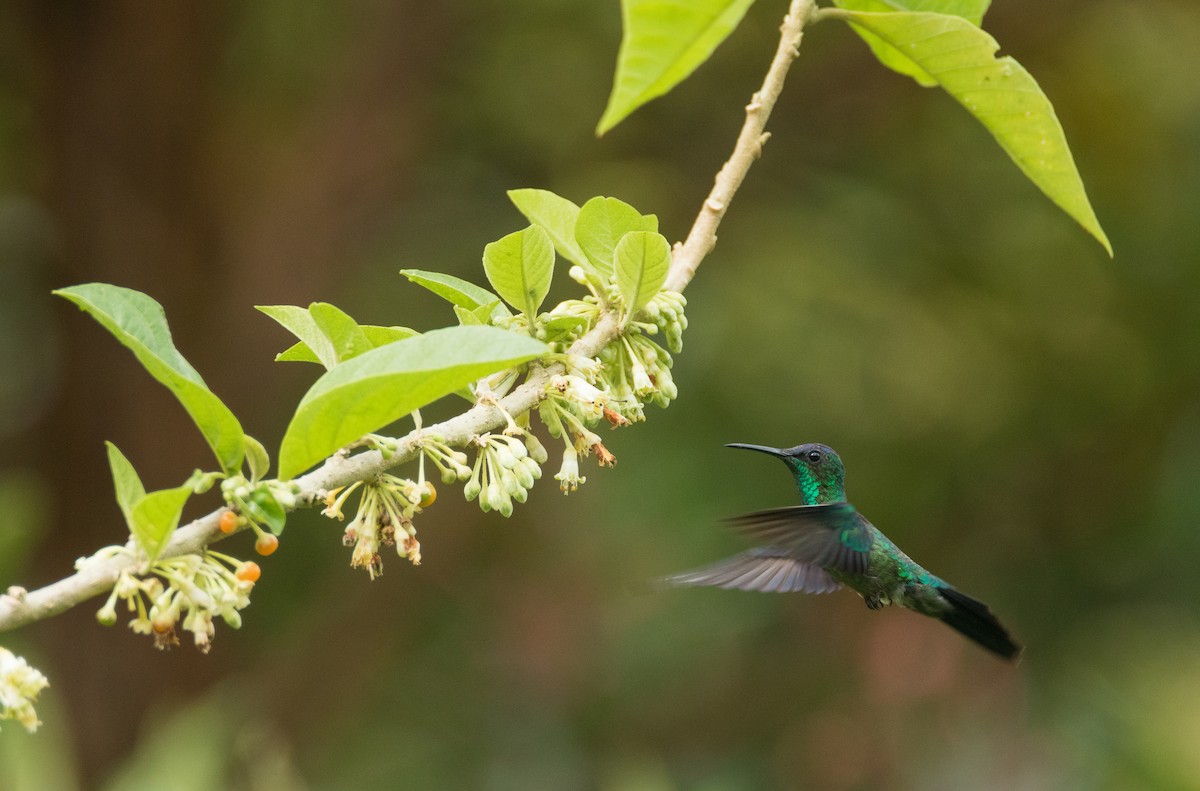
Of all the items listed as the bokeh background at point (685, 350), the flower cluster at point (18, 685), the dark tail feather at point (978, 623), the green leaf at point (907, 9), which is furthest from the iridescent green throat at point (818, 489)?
the bokeh background at point (685, 350)

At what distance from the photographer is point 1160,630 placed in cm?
558

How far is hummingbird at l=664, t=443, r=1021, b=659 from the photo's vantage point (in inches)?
97.4

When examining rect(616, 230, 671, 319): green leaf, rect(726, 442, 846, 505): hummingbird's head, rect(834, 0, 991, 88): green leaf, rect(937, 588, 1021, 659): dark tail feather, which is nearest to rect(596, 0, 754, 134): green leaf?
rect(616, 230, 671, 319): green leaf

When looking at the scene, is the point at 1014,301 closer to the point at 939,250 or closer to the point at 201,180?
the point at 939,250

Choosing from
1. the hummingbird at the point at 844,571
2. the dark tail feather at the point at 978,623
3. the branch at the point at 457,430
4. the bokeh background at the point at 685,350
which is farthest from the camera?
the bokeh background at the point at 685,350

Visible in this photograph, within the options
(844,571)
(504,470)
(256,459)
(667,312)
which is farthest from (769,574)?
(256,459)

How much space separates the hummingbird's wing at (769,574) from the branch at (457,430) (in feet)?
3.05

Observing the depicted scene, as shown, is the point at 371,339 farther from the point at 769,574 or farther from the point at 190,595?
the point at 769,574

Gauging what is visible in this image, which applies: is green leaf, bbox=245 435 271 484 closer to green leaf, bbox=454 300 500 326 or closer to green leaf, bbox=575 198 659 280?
green leaf, bbox=454 300 500 326

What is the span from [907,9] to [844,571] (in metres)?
1.27

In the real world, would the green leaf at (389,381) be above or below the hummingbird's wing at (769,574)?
above

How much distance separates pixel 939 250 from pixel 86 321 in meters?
4.15

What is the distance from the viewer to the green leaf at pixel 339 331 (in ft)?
4.66

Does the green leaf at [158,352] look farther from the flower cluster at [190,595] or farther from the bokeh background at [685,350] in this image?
the bokeh background at [685,350]
